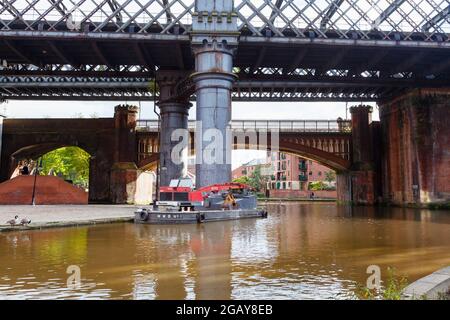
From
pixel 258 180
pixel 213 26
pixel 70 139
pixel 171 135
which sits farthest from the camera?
pixel 258 180

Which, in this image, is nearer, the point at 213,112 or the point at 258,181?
the point at 213,112

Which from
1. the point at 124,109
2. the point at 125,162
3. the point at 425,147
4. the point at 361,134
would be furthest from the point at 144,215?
the point at 361,134

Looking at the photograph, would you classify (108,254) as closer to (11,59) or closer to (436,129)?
(11,59)

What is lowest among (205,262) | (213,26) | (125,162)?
(205,262)

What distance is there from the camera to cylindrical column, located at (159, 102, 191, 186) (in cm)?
3912

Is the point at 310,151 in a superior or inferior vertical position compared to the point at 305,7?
inferior

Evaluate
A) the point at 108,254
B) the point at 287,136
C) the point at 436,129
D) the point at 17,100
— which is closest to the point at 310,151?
the point at 287,136

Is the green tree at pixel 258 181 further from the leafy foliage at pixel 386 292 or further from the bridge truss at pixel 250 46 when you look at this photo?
the leafy foliage at pixel 386 292

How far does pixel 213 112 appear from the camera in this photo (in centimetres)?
3006

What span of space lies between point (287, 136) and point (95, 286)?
45833mm

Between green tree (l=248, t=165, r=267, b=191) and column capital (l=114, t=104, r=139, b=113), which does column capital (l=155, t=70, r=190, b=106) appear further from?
green tree (l=248, t=165, r=267, b=191)

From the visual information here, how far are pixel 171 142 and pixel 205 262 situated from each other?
28494mm

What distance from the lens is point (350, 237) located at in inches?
686

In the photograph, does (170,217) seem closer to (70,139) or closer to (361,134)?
(70,139)
